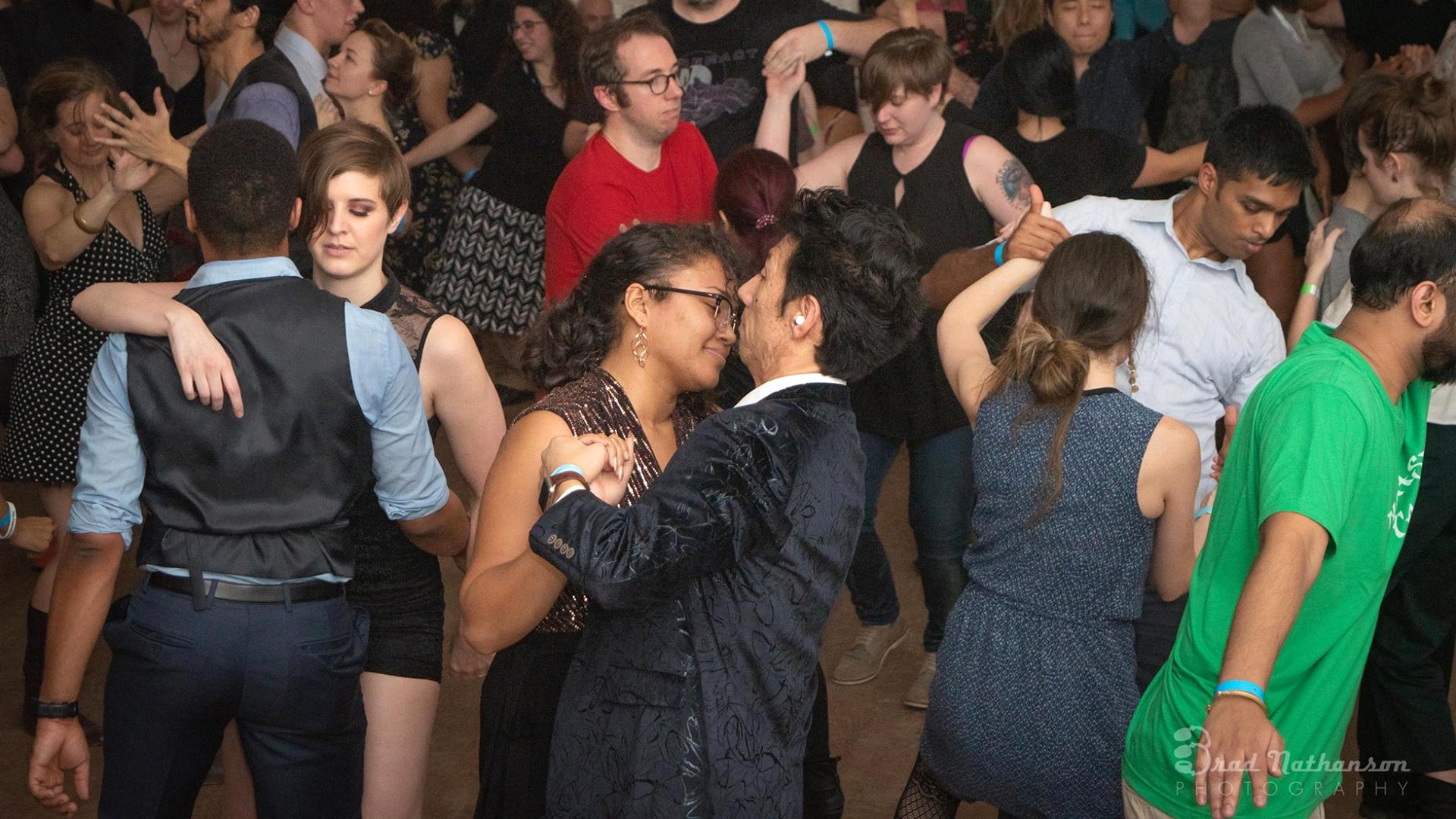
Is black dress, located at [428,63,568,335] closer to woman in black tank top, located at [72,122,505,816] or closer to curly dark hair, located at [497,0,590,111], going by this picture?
curly dark hair, located at [497,0,590,111]

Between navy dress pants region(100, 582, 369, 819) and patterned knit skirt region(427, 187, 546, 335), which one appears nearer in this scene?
navy dress pants region(100, 582, 369, 819)

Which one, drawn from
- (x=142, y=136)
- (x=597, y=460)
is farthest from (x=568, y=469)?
(x=142, y=136)

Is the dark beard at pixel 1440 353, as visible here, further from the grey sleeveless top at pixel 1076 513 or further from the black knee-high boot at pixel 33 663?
the black knee-high boot at pixel 33 663

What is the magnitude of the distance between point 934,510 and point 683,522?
2117mm

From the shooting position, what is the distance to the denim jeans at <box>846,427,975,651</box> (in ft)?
12.1

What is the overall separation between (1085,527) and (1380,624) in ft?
4.55

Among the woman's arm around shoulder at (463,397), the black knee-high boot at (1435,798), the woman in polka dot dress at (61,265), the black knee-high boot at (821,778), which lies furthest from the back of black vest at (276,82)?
the black knee-high boot at (1435,798)

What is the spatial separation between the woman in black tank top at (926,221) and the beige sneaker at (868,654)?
160 mm

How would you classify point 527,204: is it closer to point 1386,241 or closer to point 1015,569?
point 1015,569

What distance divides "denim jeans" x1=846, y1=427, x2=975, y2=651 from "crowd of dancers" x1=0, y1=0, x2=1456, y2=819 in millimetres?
136

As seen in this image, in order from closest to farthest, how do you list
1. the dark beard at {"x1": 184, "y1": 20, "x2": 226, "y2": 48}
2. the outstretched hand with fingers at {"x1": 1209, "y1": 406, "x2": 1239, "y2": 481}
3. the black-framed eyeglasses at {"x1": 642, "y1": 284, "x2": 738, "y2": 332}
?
the black-framed eyeglasses at {"x1": 642, "y1": 284, "x2": 738, "y2": 332}, the outstretched hand with fingers at {"x1": 1209, "y1": 406, "x2": 1239, "y2": 481}, the dark beard at {"x1": 184, "y1": 20, "x2": 226, "y2": 48}

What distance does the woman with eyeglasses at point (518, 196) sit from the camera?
16.7 ft

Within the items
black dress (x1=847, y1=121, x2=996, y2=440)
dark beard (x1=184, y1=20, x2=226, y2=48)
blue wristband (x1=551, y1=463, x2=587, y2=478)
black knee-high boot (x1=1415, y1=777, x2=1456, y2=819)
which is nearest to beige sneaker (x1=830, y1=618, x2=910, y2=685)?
black dress (x1=847, y1=121, x2=996, y2=440)

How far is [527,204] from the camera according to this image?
513cm
